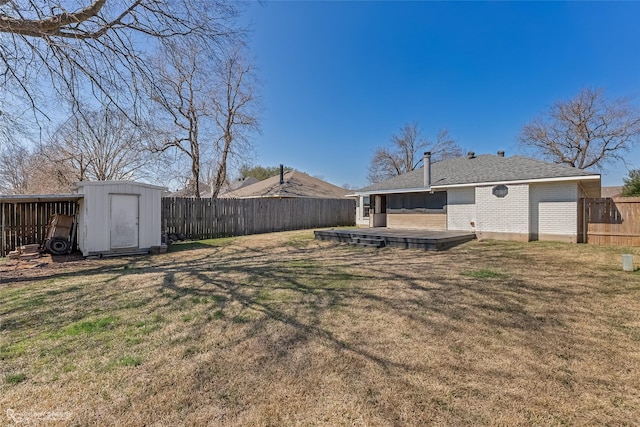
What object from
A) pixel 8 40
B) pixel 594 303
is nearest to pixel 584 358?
pixel 594 303

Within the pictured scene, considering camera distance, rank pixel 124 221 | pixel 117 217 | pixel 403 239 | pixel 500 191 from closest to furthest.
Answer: pixel 117 217 → pixel 124 221 → pixel 403 239 → pixel 500 191

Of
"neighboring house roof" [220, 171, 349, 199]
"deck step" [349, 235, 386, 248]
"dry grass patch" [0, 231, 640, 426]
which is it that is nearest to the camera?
"dry grass patch" [0, 231, 640, 426]

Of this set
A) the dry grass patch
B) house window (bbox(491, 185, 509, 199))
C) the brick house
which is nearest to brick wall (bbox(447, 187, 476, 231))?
the brick house

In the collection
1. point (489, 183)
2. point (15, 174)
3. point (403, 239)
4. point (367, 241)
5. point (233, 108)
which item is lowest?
point (367, 241)

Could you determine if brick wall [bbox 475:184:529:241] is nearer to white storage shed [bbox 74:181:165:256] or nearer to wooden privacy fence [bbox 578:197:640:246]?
wooden privacy fence [bbox 578:197:640:246]

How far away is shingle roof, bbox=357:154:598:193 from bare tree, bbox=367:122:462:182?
17.0 metres

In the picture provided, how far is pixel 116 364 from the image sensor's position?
2.84 meters

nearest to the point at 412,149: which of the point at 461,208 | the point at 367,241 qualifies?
the point at 461,208

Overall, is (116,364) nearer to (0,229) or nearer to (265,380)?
(265,380)

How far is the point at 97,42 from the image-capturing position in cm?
616

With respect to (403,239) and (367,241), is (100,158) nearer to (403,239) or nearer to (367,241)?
(367,241)

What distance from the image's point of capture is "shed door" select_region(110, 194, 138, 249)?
927cm

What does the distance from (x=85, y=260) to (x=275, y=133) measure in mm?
15742

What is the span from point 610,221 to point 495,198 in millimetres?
3390
